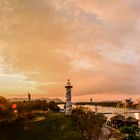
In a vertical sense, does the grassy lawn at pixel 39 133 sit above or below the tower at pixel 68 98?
below

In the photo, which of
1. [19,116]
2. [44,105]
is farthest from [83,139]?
[44,105]

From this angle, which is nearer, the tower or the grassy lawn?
the grassy lawn

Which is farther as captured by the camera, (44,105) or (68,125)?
(44,105)

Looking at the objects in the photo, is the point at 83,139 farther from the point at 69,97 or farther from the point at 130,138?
the point at 69,97

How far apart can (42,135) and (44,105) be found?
86482 millimetres

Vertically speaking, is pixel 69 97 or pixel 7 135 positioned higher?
pixel 69 97

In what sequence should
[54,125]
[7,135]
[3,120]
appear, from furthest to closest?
[3,120] → [54,125] → [7,135]

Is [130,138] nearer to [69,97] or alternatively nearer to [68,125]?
[68,125]

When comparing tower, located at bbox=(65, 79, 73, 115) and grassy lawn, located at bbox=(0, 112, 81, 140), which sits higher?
tower, located at bbox=(65, 79, 73, 115)

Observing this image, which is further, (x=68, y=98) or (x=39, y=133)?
(x=68, y=98)

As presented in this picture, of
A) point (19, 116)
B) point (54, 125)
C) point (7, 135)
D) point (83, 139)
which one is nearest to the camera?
point (83, 139)

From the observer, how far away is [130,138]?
56.6 m

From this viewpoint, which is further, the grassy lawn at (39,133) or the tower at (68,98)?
the tower at (68,98)

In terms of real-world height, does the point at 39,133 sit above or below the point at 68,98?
below
